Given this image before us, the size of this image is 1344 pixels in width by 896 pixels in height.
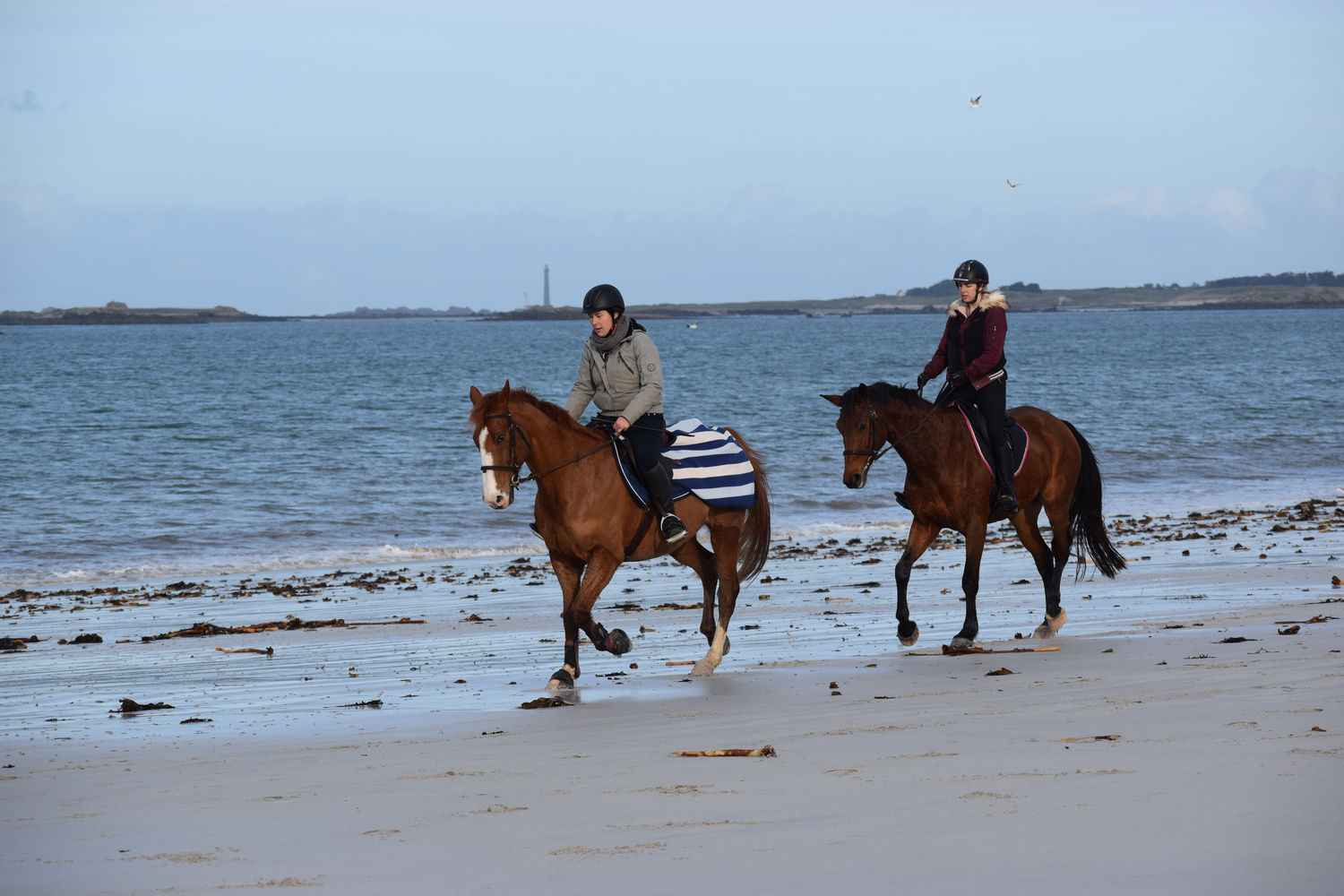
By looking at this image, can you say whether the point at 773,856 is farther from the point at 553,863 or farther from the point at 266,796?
the point at 266,796

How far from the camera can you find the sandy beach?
4430 millimetres

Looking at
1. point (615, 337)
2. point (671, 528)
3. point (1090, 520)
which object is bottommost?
point (1090, 520)

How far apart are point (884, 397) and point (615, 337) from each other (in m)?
2.35

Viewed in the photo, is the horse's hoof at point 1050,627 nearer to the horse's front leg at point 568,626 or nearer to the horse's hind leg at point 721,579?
the horse's hind leg at point 721,579

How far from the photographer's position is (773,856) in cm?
447

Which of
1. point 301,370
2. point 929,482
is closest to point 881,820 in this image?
point 929,482

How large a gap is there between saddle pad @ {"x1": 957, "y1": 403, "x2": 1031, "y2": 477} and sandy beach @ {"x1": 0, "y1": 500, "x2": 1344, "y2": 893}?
1.30 m

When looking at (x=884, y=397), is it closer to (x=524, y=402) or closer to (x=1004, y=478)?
(x=1004, y=478)

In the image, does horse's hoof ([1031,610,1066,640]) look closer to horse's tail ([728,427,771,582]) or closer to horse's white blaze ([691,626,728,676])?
horse's tail ([728,427,771,582])

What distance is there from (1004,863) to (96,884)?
295 centimetres

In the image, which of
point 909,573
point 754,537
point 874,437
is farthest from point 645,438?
point 909,573

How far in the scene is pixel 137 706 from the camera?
7.77 meters

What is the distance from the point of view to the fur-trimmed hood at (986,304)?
1037cm

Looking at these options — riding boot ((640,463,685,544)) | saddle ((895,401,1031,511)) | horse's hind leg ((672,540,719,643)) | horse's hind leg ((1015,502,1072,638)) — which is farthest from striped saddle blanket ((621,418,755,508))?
horse's hind leg ((1015,502,1072,638))
